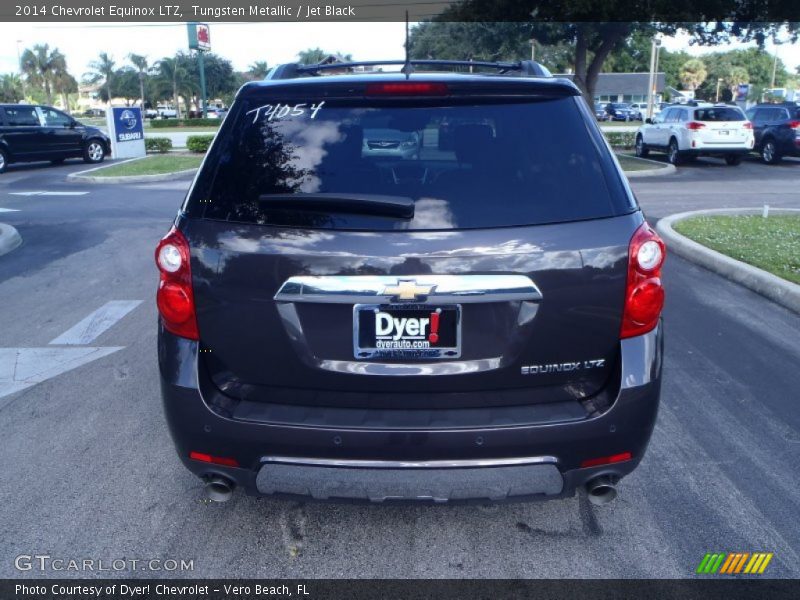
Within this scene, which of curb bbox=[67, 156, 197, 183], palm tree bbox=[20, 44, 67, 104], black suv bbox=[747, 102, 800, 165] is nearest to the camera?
curb bbox=[67, 156, 197, 183]

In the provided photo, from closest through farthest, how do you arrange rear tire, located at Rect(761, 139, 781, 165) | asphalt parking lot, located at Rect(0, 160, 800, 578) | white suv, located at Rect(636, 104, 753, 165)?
1. asphalt parking lot, located at Rect(0, 160, 800, 578)
2. white suv, located at Rect(636, 104, 753, 165)
3. rear tire, located at Rect(761, 139, 781, 165)

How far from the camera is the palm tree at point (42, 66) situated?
99188mm

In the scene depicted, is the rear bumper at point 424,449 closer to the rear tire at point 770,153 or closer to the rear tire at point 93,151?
the rear tire at point 770,153

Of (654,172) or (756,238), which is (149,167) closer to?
(654,172)

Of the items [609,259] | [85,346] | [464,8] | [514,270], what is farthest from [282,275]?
[464,8]

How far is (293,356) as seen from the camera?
8.73 feet

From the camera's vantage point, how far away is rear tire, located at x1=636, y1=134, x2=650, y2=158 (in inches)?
953

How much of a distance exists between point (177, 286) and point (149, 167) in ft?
62.9

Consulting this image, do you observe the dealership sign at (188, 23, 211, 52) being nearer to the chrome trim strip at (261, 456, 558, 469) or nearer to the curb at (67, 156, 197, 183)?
the curb at (67, 156, 197, 183)

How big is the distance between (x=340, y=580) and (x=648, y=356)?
1.53 meters

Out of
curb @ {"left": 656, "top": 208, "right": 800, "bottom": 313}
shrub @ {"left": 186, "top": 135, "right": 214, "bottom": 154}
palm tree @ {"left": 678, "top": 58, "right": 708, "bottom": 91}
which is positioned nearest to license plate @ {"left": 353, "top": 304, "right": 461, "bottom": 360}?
curb @ {"left": 656, "top": 208, "right": 800, "bottom": 313}

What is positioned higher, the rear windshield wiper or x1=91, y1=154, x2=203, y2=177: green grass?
the rear windshield wiper

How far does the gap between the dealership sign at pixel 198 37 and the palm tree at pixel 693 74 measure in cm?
8030

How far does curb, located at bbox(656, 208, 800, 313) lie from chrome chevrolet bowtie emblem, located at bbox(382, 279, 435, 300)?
5.32m
